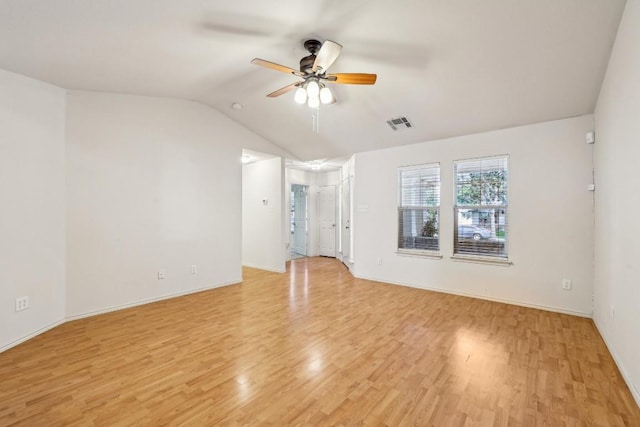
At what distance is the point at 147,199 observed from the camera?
407 cm

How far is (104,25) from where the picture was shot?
7.63 feet

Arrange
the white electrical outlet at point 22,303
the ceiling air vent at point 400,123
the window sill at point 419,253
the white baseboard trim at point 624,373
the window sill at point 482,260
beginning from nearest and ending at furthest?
the white baseboard trim at point 624,373 → the white electrical outlet at point 22,303 → the window sill at point 482,260 → the ceiling air vent at point 400,123 → the window sill at point 419,253

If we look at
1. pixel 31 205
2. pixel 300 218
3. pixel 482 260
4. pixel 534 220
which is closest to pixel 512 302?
pixel 482 260

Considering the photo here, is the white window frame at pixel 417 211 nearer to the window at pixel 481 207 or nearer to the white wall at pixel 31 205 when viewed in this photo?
the window at pixel 481 207

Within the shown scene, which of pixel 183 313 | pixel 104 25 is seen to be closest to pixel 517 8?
pixel 104 25

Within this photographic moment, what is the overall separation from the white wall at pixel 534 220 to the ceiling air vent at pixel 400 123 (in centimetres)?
62

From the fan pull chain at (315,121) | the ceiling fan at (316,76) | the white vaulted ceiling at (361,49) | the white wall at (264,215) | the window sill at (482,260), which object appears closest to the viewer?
the white vaulted ceiling at (361,49)

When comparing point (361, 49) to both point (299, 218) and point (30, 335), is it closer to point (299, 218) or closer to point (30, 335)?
point (30, 335)

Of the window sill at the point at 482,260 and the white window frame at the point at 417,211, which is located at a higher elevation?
the white window frame at the point at 417,211

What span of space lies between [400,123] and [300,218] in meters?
4.89

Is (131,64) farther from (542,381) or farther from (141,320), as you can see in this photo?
(542,381)

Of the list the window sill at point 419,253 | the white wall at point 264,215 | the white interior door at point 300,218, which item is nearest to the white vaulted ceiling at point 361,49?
the window sill at point 419,253

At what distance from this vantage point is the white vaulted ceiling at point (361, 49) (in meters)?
2.26

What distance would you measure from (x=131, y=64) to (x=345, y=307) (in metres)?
3.80
